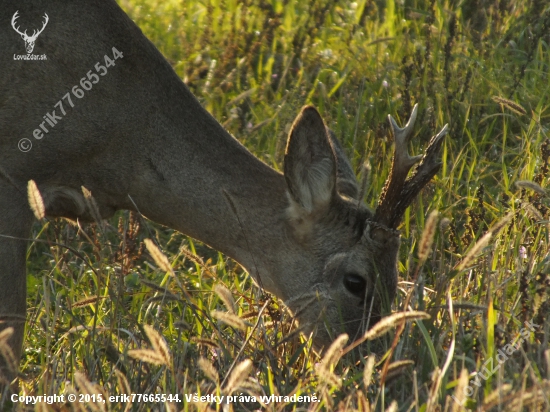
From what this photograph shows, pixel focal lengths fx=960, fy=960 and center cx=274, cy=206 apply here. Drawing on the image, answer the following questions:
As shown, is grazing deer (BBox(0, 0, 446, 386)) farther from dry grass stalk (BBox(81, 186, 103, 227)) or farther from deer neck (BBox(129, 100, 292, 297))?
dry grass stalk (BBox(81, 186, 103, 227))

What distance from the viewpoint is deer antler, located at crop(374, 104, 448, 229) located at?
14.9ft

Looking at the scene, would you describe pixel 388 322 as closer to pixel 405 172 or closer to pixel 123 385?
Answer: pixel 123 385

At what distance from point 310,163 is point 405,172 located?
0.50 meters

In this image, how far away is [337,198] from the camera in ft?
16.3

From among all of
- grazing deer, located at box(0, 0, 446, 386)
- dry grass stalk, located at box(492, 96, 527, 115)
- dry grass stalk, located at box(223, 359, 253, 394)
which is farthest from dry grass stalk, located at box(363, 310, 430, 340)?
dry grass stalk, located at box(492, 96, 527, 115)

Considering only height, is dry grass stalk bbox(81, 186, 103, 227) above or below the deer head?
above

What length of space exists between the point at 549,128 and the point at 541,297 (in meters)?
2.55

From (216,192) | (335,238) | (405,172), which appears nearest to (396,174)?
(405,172)

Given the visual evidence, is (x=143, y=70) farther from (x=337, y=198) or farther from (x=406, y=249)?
(x=406, y=249)

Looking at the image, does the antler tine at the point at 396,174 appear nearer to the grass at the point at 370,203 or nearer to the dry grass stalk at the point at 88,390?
the grass at the point at 370,203

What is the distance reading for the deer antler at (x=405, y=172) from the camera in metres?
4.54

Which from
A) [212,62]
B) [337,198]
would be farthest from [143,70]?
[212,62]

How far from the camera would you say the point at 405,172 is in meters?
4.56

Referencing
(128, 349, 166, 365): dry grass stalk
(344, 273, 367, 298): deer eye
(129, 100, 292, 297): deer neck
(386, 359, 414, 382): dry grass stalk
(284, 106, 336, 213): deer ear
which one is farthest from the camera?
(129, 100, 292, 297): deer neck
